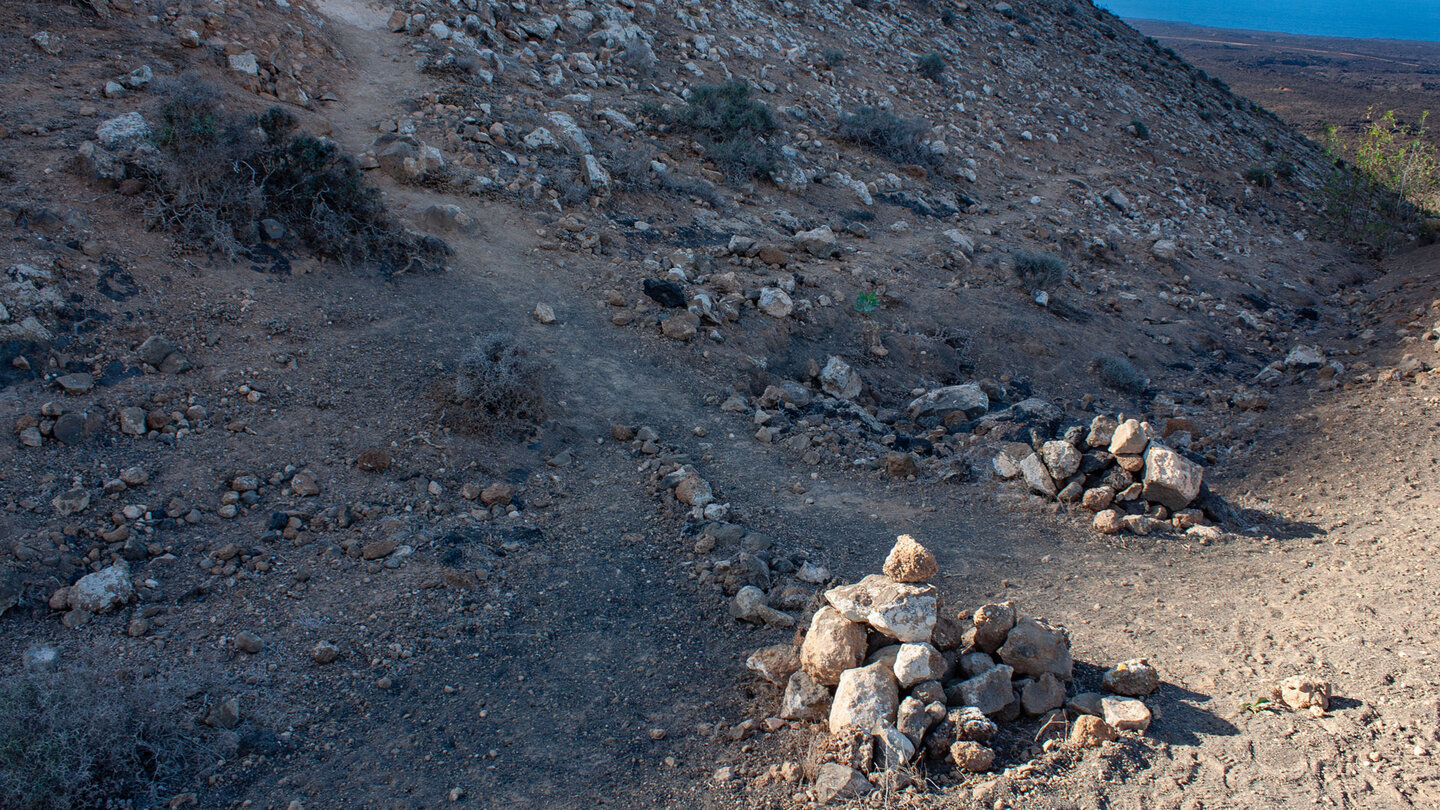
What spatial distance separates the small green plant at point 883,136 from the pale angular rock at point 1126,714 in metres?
10.7

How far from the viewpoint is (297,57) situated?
8961 mm

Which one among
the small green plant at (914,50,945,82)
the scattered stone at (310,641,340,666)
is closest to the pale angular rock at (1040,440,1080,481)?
the scattered stone at (310,641,340,666)

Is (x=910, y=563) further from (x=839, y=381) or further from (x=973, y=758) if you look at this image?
(x=839, y=381)

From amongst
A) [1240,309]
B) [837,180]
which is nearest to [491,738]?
[837,180]

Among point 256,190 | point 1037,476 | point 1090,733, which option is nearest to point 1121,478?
point 1037,476

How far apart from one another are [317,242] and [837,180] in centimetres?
733

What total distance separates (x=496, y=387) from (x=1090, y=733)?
413cm

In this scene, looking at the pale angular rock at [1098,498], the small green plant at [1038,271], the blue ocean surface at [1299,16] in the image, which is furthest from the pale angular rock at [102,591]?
the blue ocean surface at [1299,16]

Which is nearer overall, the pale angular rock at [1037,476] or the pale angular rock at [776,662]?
the pale angular rock at [776,662]

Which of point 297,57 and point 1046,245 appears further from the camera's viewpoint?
point 1046,245

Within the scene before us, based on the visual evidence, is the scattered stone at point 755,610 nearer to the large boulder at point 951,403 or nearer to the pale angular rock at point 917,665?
the pale angular rock at point 917,665

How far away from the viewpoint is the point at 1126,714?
3.08 m

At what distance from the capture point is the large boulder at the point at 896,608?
11.0 ft

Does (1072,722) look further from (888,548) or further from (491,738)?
(491,738)
